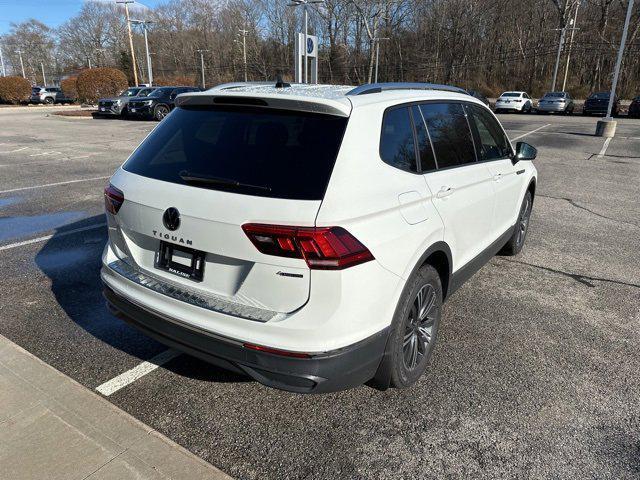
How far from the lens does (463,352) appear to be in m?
3.41

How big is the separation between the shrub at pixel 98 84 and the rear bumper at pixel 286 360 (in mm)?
39143

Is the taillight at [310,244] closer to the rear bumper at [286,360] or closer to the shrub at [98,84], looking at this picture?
the rear bumper at [286,360]

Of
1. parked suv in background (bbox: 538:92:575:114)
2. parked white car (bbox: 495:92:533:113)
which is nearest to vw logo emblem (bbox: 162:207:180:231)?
parked white car (bbox: 495:92:533:113)

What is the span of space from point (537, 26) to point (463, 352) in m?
71.3

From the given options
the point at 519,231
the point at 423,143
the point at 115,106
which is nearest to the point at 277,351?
the point at 423,143

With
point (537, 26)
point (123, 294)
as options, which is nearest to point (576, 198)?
point (123, 294)

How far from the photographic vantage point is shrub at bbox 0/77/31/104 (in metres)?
45.3

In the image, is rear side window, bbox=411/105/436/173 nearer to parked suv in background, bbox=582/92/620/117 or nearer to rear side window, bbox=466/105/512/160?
rear side window, bbox=466/105/512/160

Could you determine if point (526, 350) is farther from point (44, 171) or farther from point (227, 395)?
point (44, 171)

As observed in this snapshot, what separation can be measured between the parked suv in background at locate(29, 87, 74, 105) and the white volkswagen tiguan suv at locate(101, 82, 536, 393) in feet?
175

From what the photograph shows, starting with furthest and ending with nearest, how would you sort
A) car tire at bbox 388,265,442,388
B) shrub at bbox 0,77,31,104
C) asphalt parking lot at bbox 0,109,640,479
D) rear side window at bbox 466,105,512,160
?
shrub at bbox 0,77,31,104 < rear side window at bbox 466,105,512,160 < car tire at bbox 388,265,442,388 < asphalt parking lot at bbox 0,109,640,479

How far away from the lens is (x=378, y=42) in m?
60.1

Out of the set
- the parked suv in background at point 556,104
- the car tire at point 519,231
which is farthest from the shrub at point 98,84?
the car tire at point 519,231

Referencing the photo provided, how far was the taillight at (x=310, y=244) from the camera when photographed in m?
2.14
